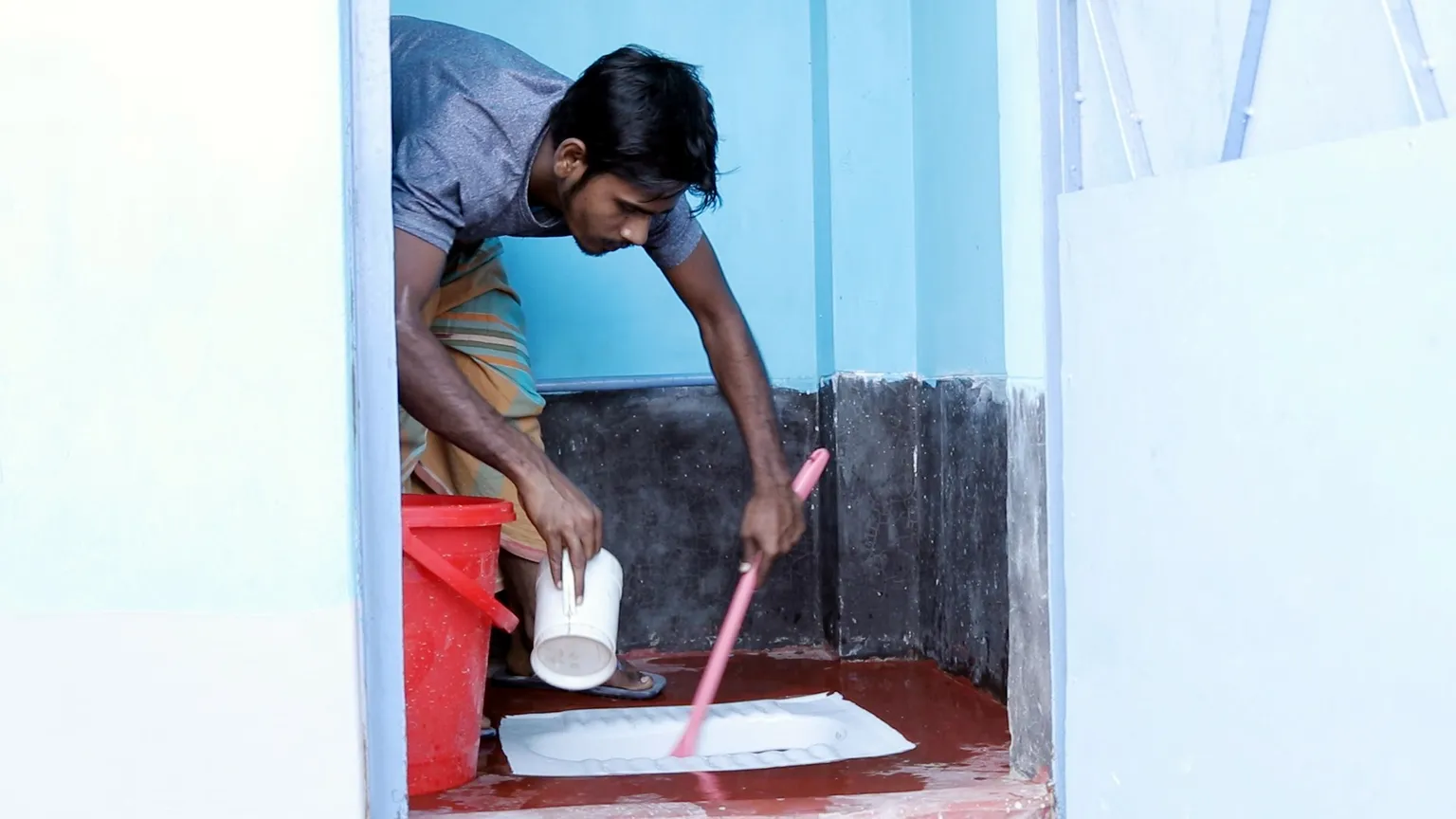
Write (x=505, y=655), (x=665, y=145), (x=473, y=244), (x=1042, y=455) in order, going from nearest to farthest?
(x=1042, y=455)
(x=665, y=145)
(x=473, y=244)
(x=505, y=655)

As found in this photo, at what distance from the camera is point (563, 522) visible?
183 cm

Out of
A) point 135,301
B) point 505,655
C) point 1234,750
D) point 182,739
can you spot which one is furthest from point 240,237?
point 505,655

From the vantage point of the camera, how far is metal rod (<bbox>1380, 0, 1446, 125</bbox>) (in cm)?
104

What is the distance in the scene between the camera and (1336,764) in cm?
111

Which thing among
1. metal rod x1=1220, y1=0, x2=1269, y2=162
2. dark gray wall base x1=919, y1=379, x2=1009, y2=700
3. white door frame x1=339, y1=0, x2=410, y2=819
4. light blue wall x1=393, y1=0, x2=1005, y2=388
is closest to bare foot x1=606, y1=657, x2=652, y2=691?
dark gray wall base x1=919, y1=379, x2=1009, y2=700

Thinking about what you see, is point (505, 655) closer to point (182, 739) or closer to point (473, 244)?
point (473, 244)

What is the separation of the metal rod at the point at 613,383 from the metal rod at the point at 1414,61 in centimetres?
212

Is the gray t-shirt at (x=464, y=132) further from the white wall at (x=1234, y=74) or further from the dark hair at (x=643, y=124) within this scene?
the white wall at (x=1234, y=74)

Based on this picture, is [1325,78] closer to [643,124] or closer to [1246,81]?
[1246,81]

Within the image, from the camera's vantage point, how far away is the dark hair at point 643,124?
7.25 feet

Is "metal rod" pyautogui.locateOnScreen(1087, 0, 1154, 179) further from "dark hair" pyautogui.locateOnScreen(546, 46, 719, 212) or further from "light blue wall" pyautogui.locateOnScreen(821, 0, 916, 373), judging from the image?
"light blue wall" pyautogui.locateOnScreen(821, 0, 916, 373)

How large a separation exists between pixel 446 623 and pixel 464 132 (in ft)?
2.65

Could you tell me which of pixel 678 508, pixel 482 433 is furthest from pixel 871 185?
pixel 482 433

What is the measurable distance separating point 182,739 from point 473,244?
52.4 inches
